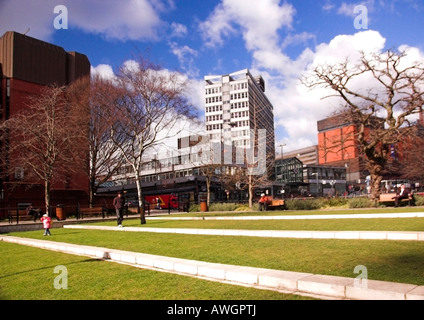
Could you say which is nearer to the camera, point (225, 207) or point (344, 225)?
point (344, 225)

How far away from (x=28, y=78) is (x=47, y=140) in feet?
47.7

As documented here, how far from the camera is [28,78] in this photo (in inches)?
1469

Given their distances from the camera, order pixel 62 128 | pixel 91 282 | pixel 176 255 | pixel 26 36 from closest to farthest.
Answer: pixel 91 282
pixel 176 255
pixel 62 128
pixel 26 36

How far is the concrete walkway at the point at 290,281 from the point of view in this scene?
14.7 ft

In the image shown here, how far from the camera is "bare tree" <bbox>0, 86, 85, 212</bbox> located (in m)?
26.0

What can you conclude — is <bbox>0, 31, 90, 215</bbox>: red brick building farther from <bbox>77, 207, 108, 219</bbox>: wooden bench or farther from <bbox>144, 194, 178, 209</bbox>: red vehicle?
<bbox>144, 194, 178, 209</bbox>: red vehicle

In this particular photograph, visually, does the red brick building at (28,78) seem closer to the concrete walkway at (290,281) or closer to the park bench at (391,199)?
the park bench at (391,199)

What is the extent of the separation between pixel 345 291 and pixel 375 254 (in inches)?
105

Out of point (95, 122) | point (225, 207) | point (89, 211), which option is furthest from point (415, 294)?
point (95, 122)

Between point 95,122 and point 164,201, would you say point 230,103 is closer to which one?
point 164,201
